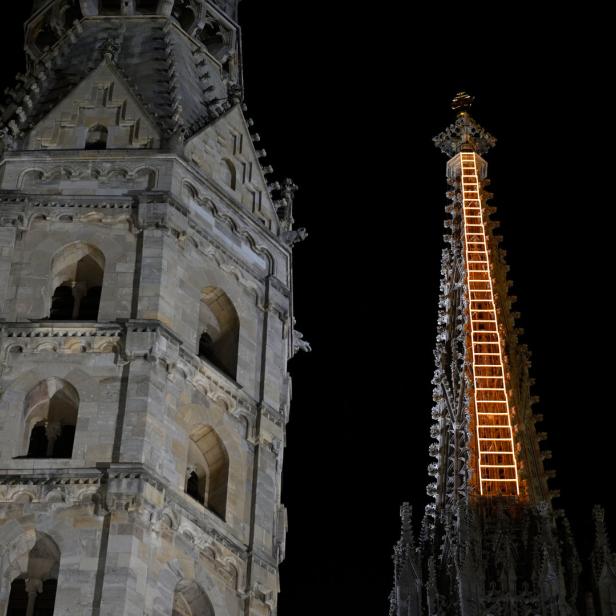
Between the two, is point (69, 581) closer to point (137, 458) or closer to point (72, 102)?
point (137, 458)

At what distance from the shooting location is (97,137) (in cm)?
4134

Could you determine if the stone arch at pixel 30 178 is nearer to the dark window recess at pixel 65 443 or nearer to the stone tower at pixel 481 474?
the dark window recess at pixel 65 443

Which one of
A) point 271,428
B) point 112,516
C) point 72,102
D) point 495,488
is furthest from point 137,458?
point 495,488

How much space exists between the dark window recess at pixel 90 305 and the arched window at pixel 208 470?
3.19m

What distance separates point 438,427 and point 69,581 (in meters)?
34.8

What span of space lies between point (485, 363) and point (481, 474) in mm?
6142

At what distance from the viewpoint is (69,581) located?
105ft

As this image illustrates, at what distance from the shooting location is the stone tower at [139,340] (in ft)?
109

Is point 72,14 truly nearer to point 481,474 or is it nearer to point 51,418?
point 51,418

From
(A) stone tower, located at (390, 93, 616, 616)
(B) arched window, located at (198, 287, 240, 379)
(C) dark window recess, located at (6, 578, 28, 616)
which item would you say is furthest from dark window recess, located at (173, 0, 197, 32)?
(A) stone tower, located at (390, 93, 616, 616)

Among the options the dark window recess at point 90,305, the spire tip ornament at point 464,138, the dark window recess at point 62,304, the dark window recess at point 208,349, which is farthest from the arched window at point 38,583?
the spire tip ornament at point 464,138

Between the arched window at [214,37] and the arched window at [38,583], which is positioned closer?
the arched window at [38,583]

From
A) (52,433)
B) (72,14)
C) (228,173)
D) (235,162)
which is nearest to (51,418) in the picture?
(52,433)

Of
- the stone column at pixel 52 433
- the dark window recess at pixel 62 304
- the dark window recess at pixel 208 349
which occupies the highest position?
the dark window recess at pixel 62 304
